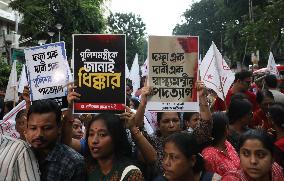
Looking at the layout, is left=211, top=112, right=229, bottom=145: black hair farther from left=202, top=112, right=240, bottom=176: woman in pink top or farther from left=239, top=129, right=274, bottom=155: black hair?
left=239, top=129, right=274, bottom=155: black hair

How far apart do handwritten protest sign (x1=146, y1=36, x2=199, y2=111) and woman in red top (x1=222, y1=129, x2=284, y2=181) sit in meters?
1.09

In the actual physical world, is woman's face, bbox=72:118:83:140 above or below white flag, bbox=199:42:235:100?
below

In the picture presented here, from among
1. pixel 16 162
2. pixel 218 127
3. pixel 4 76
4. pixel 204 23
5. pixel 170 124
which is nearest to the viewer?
pixel 16 162

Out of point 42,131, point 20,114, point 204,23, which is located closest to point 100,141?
point 42,131

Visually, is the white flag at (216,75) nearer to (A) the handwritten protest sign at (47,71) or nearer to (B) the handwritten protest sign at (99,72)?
(A) the handwritten protest sign at (47,71)

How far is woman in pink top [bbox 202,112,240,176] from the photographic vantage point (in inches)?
149

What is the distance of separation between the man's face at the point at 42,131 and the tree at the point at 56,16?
1033 inches

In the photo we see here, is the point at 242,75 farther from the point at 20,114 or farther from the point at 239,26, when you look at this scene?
the point at 239,26

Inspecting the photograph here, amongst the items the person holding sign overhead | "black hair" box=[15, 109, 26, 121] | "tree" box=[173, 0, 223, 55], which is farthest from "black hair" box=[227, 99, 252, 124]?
"tree" box=[173, 0, 223, 55]

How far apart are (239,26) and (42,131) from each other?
118 feet

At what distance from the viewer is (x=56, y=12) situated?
1211 inches

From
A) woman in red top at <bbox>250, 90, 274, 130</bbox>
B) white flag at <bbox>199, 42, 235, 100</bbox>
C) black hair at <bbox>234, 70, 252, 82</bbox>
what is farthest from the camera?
black hair at <bbox>234, 70, 252, 82</bbox>

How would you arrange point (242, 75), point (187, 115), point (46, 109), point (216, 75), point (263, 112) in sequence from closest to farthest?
point (46, 109), point (187, 115), point (263, 112), point (216, 75), point (242, 75)

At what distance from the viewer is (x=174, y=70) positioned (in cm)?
443
